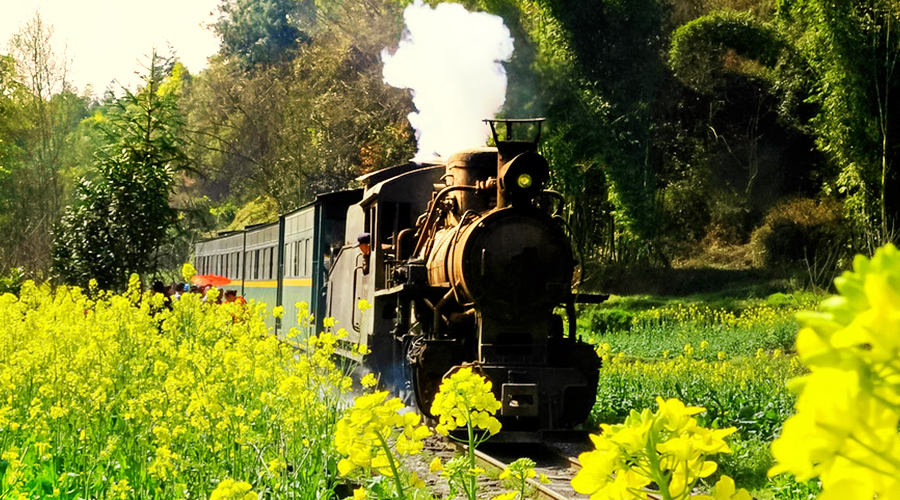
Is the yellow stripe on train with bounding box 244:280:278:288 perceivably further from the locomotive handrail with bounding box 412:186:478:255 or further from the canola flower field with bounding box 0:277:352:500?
the canola flower field with bounding box 0:277:352:500

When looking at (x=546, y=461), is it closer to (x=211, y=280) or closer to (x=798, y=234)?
(x=211, y=280)

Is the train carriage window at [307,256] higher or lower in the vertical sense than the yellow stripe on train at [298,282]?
higher

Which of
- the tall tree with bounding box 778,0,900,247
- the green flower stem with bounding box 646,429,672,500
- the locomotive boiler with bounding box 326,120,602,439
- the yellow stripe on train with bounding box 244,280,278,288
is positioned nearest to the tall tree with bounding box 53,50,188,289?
the yellow stripe on train with bounding box 244,280,278,288

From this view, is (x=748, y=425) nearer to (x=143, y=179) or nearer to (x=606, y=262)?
(x=143, y=179)

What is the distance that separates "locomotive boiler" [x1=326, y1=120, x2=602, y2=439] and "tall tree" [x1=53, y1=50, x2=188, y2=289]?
893 centimetres

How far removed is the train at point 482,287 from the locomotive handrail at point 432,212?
0.01m

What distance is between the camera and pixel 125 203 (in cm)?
1819

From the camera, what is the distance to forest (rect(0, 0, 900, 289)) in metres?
19.0

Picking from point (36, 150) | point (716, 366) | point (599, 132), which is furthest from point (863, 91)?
point (36, 150)

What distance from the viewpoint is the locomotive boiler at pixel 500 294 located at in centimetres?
894

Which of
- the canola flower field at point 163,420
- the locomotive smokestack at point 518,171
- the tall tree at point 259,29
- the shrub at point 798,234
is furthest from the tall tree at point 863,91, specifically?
the tall tree at point 259,29

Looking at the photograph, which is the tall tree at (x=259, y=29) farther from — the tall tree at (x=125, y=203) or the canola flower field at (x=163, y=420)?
the canola flower field at (x=163, y=420)

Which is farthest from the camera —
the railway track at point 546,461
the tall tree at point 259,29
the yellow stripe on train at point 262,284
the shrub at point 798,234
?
the tall tree at point 259,29

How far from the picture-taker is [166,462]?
4.19m
